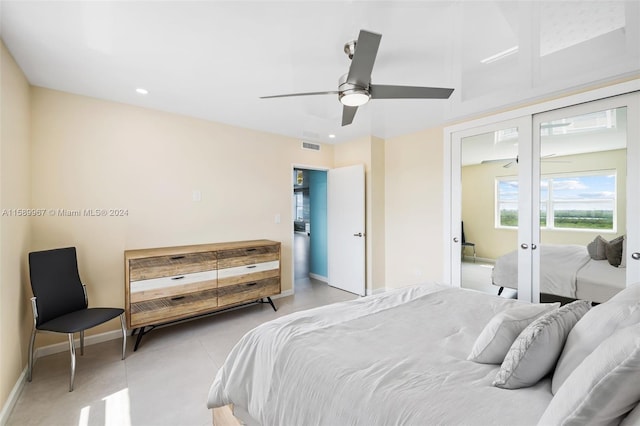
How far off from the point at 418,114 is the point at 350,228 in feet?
6.55

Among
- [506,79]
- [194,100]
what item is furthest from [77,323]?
[506,79]

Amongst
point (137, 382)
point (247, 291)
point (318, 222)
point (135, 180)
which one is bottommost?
point (137, 382)

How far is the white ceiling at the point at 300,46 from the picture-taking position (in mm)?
1707

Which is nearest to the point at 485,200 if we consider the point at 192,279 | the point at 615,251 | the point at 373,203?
the point at 615,251

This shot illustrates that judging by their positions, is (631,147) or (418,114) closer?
(631,147)

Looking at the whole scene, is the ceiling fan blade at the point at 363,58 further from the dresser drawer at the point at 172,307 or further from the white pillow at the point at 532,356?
the dresser drawer at the point at 172,307

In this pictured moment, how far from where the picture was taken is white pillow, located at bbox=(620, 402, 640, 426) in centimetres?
66

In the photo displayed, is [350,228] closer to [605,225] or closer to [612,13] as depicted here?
[605,225]

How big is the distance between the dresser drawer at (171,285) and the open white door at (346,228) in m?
2.19

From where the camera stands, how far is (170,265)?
115 inches

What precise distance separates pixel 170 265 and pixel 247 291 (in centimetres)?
97

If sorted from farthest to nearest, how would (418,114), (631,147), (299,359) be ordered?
1. (418,114)
2. (631,147)
3. (299,359)

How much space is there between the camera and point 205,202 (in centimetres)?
365

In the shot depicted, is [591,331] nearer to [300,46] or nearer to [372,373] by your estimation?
[372,373]
